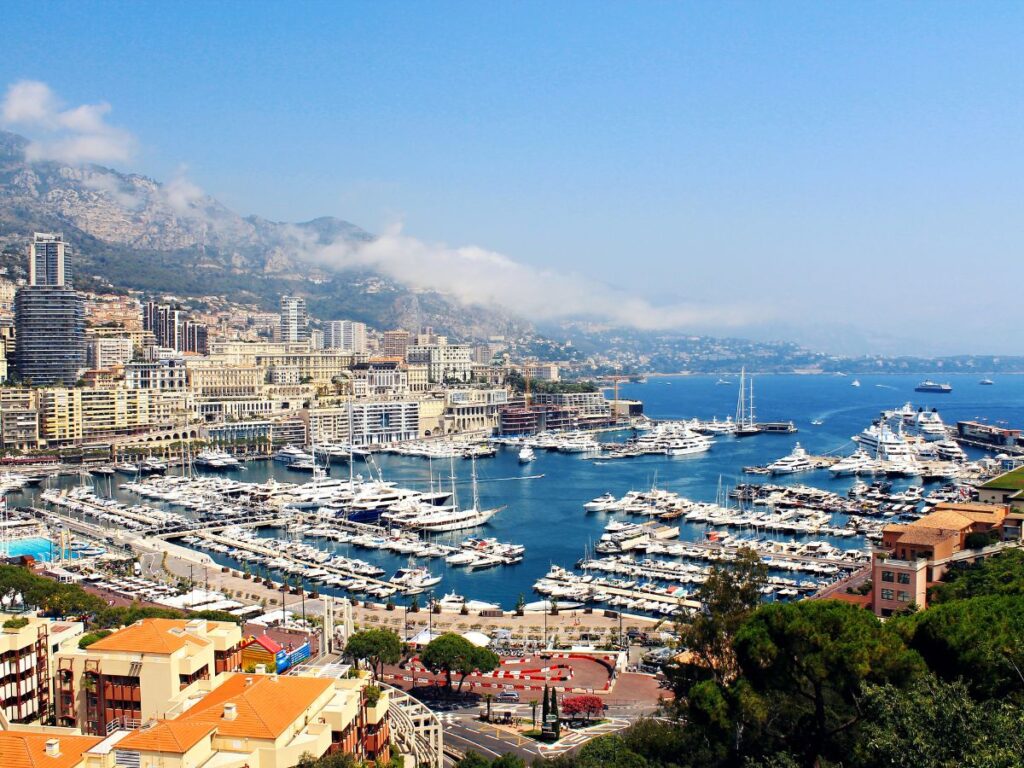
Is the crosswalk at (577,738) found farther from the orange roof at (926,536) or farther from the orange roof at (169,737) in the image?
the orange roof at (926,536)

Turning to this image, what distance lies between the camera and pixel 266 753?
753 cm

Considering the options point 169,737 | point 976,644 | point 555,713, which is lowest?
point 555,713

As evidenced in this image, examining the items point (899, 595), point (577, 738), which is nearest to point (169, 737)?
point (577, 738)

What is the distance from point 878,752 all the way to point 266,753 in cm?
438

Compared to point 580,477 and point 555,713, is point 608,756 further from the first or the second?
point 580,477

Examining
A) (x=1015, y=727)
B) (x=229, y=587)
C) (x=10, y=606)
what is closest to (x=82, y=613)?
(x=10, y=606)

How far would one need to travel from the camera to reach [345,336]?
10169 cm

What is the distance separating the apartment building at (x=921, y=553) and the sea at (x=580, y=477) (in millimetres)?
8954

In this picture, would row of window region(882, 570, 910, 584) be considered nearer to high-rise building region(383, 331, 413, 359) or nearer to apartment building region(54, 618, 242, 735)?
apartment building region(54, 618, 242, 735)

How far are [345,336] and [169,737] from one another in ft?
314

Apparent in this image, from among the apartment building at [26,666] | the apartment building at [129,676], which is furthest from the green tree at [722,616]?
the apartment building at [26,666]

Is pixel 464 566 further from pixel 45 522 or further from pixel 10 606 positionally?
pixel 45 522

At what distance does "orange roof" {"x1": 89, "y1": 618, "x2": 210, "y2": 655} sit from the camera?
366 inches

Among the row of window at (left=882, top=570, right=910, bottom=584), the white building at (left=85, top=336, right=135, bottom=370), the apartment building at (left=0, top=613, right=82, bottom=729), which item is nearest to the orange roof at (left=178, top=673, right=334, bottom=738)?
the apartment building at (left=0, top=613, right=82, bottom=729)
